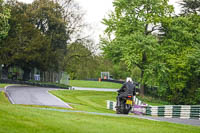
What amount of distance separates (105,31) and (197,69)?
1294cm

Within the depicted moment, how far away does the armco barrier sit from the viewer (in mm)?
24648

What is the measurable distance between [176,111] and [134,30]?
64.3 ft

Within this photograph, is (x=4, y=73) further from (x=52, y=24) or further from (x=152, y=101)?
(x=152, y=101)

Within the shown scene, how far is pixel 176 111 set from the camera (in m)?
25.2

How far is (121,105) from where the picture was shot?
1867 cm

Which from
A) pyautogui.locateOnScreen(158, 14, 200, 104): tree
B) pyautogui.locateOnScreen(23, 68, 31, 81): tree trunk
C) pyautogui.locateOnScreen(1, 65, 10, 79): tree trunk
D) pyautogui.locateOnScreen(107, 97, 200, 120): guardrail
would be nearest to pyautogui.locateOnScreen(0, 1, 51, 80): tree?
pyautogui.locateOnScreen(1, 65, 10, 79): tree trunk

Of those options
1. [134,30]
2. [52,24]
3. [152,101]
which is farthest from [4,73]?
[152,101]

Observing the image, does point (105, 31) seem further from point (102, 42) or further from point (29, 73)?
point (29, 73)

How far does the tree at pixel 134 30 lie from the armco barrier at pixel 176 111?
1427 centimetres

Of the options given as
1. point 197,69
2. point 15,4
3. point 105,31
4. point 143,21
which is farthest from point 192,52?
point 15,4

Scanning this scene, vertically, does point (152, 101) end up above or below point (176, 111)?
below

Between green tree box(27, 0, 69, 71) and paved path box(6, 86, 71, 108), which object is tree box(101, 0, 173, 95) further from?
green tree box(27, 0, 69, 71)

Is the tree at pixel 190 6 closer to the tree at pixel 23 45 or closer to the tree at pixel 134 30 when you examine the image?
the tree at pixel 134 30

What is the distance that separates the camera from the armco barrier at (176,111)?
Answer: 2465cm
